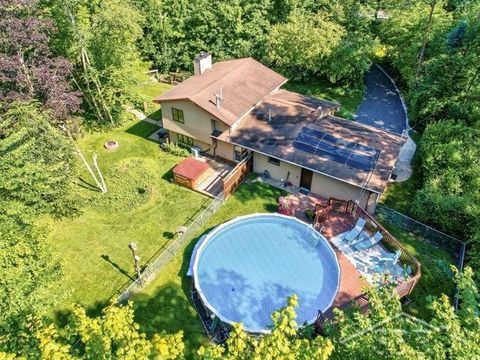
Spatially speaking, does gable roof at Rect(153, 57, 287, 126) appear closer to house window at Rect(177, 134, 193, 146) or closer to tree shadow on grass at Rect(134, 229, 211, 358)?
house window at Rect(177, 134, 193, 146)

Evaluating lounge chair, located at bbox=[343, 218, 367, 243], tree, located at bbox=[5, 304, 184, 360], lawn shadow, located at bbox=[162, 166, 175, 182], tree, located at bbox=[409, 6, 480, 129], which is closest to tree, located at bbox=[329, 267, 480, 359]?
tree, located at bbox=[5, 304, 184, 360]

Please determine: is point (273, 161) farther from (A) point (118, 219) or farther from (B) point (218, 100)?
(A) point (118, 219)

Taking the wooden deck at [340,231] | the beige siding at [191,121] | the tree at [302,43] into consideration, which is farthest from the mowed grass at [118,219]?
the tree at [302,43]

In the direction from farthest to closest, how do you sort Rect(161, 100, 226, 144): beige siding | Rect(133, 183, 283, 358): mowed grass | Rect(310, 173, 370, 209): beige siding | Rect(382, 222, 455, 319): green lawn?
Rect(161, 100, 226, 144): beige siding < Rect(310, 173, 370, 209): beige siding < Rect(382, 222, 455, 319): green lawn < Rect(133, 183, 283, 358): mowed grass

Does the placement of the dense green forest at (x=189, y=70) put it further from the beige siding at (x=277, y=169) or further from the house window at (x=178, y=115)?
the beige siding at (x=277, y=169)

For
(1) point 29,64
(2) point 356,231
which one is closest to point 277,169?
(2) point 356,231

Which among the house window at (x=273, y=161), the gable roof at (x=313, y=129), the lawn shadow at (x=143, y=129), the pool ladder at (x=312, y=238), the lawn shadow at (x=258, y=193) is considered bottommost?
the lawn shadow at (x=258, y=193)

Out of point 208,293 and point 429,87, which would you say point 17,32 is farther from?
point 429,87
